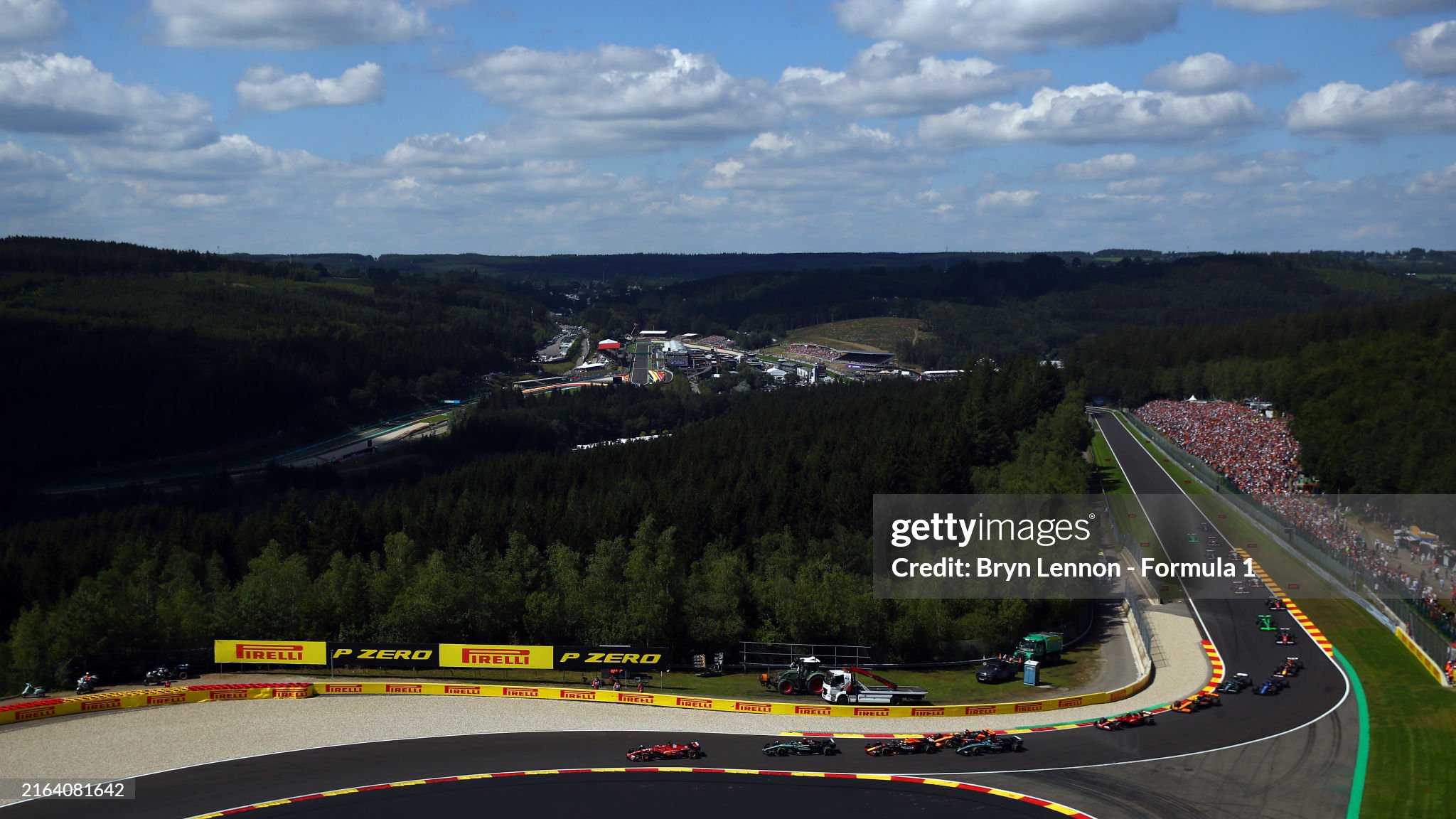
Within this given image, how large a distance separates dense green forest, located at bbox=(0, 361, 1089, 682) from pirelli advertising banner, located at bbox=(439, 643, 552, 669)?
350 cm

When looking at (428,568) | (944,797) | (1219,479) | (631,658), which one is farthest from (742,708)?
(1219,479)

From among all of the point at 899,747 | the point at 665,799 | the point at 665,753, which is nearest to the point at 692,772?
the point at 665,753

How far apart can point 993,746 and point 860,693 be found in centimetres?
780

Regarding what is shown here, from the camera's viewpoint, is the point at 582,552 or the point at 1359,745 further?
the point at 582,552

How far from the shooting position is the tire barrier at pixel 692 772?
34562 mm

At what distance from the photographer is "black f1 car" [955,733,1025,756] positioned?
39219 mm

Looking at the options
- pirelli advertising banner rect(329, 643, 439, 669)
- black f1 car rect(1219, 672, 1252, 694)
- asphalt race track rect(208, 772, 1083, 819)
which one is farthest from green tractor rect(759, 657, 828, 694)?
black f1 car rect(1219, 672, 1252, 694)

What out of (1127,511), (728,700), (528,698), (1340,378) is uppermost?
(1340,378)

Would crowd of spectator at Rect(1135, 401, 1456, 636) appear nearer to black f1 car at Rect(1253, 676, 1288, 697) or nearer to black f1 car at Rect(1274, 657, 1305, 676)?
black f1 car at Rect(1274, 657, 1305, 676)

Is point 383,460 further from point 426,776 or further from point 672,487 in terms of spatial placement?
point 426,776

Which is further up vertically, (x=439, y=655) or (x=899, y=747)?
(x=899, y=747)

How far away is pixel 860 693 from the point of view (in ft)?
152

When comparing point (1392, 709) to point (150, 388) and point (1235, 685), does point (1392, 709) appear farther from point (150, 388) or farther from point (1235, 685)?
point (150, 388)

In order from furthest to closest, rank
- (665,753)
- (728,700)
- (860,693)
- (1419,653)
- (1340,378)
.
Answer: (1340,378)
(1419,653)
(860,693)
(728,700)
(665,753)
